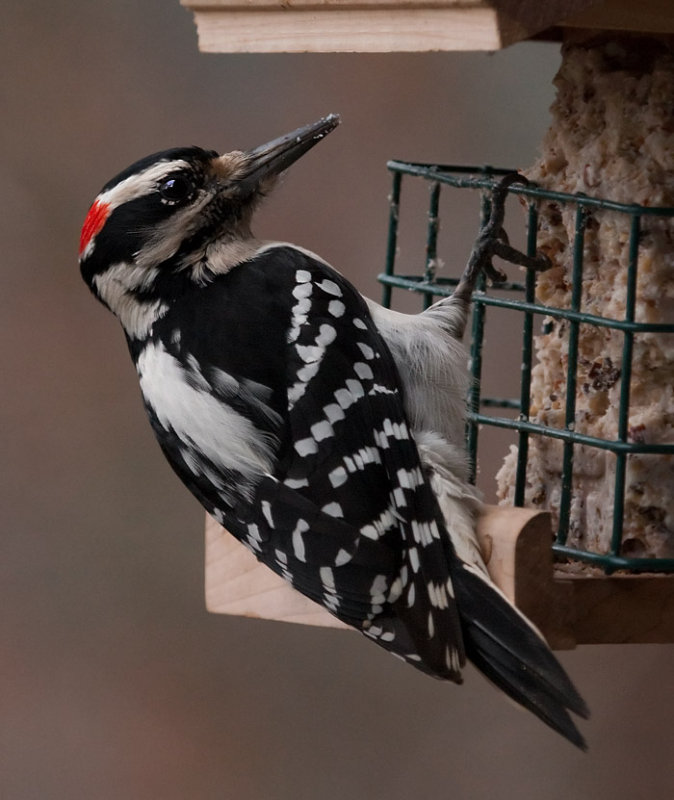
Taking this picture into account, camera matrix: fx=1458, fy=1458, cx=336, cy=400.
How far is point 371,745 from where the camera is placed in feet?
14.3

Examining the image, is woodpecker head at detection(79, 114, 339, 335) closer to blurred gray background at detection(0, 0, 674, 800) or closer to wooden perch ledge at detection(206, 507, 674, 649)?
wooden perch ledge at detection(206, 507, 674, 649)

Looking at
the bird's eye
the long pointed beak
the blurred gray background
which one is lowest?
the blurred gray background

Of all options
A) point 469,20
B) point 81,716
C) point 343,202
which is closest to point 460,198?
point 343,202

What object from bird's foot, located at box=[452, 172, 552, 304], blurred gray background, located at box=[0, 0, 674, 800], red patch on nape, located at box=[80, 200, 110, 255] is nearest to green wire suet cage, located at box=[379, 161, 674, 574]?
→ bird's foot, located at box=[452, 172, 552, 304]

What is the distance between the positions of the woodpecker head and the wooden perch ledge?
52cm

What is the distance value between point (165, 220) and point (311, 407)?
17.9 inches

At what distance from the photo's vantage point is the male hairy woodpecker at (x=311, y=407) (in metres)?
2.04

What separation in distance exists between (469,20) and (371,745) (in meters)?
2.89

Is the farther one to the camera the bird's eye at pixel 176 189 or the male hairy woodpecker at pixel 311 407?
the bird's eye at pixel 176 189

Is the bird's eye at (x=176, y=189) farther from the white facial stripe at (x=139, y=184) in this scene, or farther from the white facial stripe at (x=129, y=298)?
the white facial stripe at (x=129, y=298)

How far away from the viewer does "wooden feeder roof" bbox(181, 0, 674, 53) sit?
190 cm

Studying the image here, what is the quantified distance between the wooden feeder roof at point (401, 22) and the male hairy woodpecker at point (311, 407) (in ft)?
0.64

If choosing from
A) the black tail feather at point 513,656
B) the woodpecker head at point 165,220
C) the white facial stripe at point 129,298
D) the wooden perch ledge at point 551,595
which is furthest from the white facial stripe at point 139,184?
the black tail feather at point 513,656

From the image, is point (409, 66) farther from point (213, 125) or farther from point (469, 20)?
point (469, 20)
